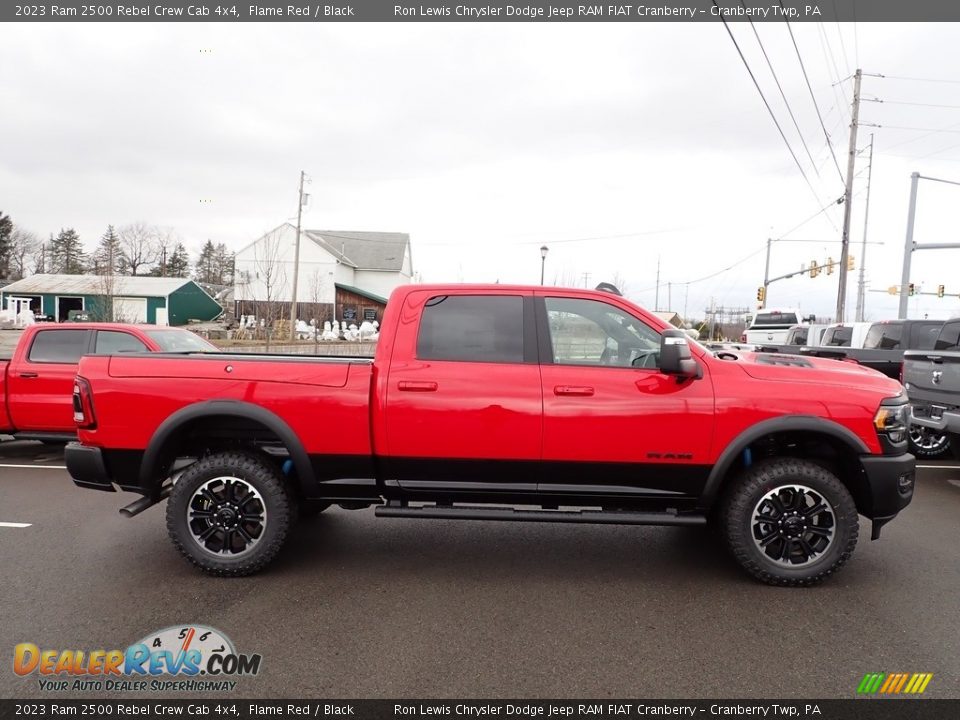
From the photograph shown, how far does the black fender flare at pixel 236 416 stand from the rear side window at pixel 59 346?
4743 mm

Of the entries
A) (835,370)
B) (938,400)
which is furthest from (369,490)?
(938,400)

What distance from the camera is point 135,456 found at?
416 centimetres

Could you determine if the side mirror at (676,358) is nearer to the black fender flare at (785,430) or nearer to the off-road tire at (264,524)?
the black fender flare at (785,430)

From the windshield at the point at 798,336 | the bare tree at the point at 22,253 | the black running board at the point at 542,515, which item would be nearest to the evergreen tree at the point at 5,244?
the bare tree at the point at 22,253

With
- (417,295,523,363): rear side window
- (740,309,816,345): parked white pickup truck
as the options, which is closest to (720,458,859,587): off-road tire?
(417,295,523,363): rear side window

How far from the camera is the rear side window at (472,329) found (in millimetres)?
4098

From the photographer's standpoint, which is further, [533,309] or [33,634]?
[533,309]

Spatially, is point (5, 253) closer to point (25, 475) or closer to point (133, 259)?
point (133, 259)

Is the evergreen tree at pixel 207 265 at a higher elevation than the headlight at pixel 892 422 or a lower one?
higher

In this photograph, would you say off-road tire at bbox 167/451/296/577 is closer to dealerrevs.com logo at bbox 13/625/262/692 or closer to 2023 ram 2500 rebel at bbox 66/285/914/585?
2023 ram 2500 rebel at bbox 66/285/914/585

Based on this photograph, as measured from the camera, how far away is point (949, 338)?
8453 mm

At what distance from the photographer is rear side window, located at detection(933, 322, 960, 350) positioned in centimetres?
834

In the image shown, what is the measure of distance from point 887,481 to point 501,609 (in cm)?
267

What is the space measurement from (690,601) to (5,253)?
91.8 meters
